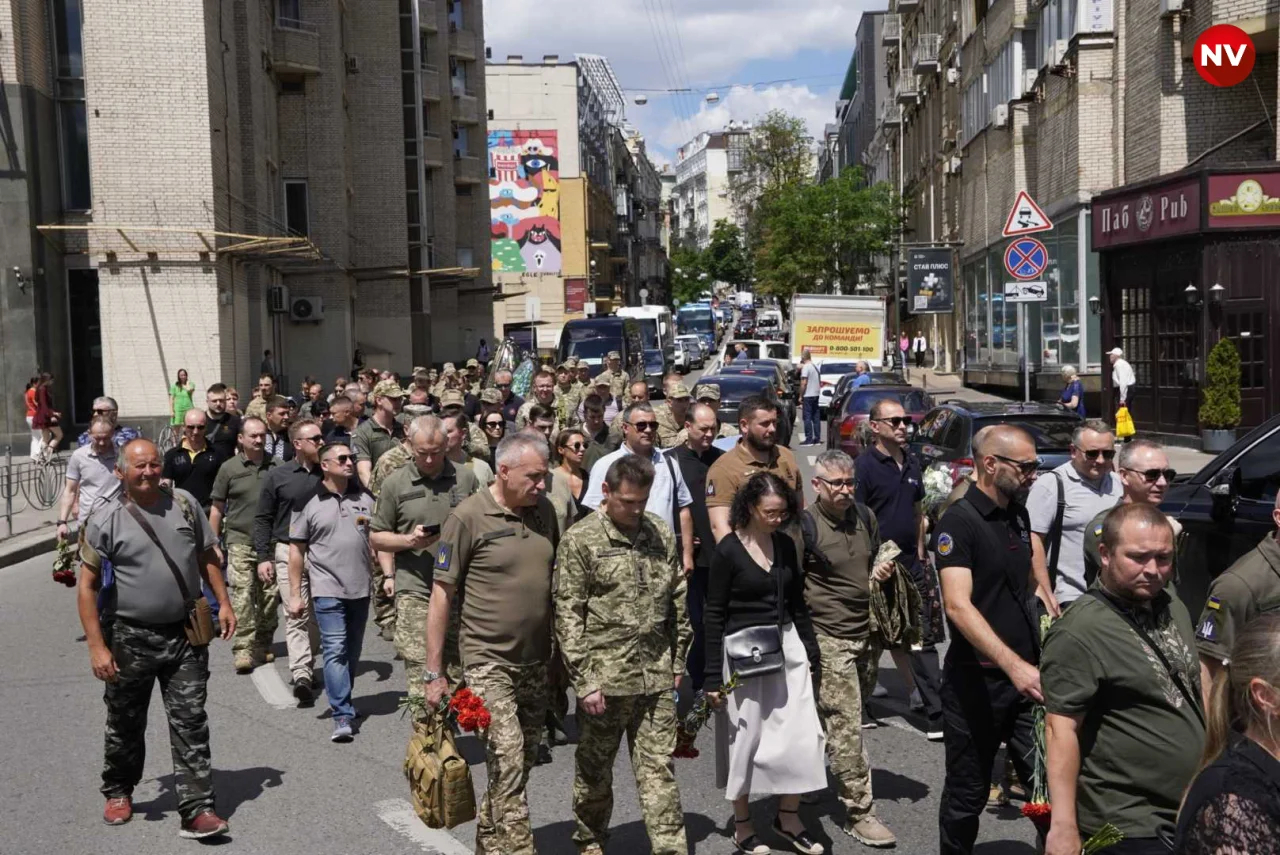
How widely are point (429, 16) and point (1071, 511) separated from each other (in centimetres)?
5768

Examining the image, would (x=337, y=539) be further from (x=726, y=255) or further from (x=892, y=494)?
(x=726, y=255)

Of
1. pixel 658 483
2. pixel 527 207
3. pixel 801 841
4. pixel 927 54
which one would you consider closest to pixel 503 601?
pixel 801 841

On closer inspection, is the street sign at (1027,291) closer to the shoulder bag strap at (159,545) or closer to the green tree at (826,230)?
the shoulder bag strap at (159,545)

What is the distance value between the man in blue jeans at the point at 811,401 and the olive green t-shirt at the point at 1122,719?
26.2 meters

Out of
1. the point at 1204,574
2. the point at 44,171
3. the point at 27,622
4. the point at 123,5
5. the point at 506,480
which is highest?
the point at 123,5

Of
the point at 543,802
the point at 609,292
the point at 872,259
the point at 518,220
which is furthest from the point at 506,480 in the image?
the point at 609,292

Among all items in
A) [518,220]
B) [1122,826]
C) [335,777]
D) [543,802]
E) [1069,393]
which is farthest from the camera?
[518,220]

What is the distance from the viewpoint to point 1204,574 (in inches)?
346

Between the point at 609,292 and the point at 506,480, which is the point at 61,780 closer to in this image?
the point at 506,480

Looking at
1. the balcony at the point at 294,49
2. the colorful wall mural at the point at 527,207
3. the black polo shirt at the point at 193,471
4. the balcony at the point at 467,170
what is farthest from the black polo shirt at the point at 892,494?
the balcony at the point at 467,170

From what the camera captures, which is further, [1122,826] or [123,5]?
[123,5]

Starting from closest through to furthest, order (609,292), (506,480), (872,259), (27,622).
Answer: (506,480) → (27,622) → (872,259) → (609,292)

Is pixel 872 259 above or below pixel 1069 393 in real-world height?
above

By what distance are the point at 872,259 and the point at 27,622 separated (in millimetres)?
66289
